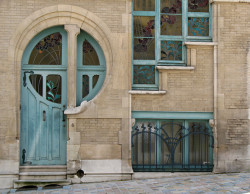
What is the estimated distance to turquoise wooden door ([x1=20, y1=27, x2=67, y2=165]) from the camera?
26.7 ft

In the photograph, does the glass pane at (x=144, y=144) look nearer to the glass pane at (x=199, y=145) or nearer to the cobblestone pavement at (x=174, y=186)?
the cobblestone pavement at (x=174, y=186)

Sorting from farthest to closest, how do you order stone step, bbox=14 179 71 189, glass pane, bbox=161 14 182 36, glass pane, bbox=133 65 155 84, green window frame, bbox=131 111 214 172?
glass pane, bbox=161 14 182 36
glass pane, bbox=133 65 155 84
green window frame, bbox=131 111 214 172
stone step, bbox=14 179 71 189

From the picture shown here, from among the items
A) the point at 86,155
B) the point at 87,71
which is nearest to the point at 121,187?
the point at 86,155

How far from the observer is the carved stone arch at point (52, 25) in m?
7.91

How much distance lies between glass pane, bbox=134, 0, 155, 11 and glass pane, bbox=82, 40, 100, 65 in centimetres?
145

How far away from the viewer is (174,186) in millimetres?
7336

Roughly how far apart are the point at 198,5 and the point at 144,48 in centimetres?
172

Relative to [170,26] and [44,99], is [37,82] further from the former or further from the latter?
[170,26]

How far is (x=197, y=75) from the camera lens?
27.2ft

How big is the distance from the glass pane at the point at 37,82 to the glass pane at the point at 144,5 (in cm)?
285

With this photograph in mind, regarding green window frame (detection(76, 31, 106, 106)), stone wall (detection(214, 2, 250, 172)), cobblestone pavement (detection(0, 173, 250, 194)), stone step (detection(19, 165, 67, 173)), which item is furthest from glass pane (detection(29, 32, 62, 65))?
stone wall (detection(214, 2, 250, 172))

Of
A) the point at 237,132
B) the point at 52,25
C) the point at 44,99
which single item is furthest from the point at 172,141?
the point at 52,25

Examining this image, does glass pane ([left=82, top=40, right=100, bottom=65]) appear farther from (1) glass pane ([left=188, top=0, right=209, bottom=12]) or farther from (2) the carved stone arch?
(1) glass pane ([left=188, top=0, right=209, bottom=12])

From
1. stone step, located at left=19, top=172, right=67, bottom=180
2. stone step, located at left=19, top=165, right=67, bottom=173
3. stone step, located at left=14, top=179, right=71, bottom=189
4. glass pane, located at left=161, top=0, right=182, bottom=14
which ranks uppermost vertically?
glass pane, located at left=161, top=0, right=182, bottom=14
